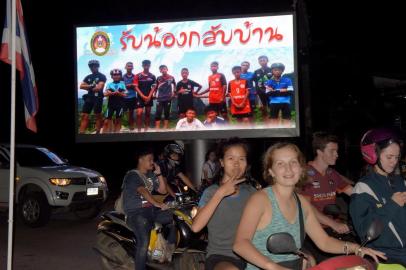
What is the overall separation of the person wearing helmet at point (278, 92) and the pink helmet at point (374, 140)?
1106 cm

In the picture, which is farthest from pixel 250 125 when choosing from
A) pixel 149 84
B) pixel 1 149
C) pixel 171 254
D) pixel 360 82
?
pixel 360 82

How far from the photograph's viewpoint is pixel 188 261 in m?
6.69

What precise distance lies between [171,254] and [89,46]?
1061 cm

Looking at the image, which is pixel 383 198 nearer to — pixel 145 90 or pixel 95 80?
pixel 145 90

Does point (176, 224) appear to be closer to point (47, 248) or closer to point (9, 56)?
point (9, 56)

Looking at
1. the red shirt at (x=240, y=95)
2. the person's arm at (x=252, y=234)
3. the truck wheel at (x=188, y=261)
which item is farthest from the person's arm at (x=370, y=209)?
the red shirt at (x=240, y=95)

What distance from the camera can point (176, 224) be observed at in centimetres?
688

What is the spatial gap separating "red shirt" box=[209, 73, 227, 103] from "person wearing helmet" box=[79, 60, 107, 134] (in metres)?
3.09

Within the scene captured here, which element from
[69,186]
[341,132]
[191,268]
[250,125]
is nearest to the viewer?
[191,268]

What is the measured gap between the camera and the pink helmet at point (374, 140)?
13.1 feet

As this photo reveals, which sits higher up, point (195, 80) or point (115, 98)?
point (195, 80)

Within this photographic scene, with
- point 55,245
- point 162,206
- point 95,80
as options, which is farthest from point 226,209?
point 95,80

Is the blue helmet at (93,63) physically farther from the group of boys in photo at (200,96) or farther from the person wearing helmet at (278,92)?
the person wearing helmet at (278,92)

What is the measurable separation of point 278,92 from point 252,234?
12.1 meters
